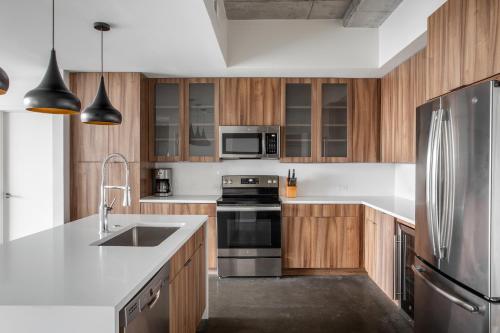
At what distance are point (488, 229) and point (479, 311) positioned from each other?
392 mm

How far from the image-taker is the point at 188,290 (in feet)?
6.84

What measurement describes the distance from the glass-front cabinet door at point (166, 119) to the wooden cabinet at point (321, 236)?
150cm

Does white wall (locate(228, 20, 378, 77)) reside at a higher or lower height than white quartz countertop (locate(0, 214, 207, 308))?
higher

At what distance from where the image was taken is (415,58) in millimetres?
3088

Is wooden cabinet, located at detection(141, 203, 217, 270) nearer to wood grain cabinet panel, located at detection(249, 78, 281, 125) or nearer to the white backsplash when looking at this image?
the white backsplash

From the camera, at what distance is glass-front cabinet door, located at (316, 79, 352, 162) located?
396cm

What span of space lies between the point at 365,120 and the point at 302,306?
2213mm

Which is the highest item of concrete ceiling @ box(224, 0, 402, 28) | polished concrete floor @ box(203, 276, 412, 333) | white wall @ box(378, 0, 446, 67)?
concrete ceiling @ box(224, 0, 402, 28)

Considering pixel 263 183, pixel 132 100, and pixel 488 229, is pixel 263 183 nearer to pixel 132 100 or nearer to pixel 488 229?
pixel 132 100

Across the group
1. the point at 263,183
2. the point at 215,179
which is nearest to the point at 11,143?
the point at 215,179

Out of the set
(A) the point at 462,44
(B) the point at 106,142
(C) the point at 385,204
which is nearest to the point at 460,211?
(A) the point at 462,44

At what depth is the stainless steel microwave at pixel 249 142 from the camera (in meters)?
3.91

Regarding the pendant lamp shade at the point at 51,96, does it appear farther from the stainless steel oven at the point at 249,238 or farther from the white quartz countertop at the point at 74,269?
the stainless steel oven at the point at 249,238

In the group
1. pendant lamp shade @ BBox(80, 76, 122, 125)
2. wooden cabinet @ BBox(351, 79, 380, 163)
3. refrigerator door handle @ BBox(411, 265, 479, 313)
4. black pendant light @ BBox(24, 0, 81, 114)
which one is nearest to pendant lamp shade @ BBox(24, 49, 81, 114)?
black pendant light @ BBox(24, 0, 81, 114)
